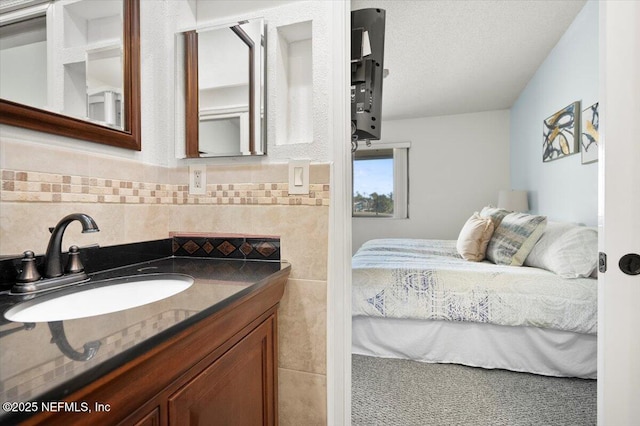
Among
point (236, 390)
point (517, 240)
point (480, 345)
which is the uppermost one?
point (517, 240)

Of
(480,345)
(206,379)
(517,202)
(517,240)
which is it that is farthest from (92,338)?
(517,202)

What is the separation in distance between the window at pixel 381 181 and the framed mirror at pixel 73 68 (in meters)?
4.26

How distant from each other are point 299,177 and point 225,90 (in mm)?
465

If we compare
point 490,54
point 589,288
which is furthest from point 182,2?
point 490,54

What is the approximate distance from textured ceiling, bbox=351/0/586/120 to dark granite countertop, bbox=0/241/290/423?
2.31m

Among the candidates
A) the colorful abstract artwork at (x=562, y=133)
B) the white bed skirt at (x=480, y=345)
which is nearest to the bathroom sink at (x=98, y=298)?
the white bed skirt at (x=480, y=345)

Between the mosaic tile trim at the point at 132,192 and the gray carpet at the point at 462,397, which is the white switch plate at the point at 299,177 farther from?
the gray carpet at the point at 462,397

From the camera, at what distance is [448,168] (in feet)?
16.0

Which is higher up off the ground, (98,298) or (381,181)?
(381,181)

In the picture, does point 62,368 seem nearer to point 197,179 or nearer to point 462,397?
point 197,179

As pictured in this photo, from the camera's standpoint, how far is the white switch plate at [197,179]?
1.28m

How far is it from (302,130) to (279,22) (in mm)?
400

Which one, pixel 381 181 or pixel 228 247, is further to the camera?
pixel 381 181

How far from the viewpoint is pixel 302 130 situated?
3.95ft
